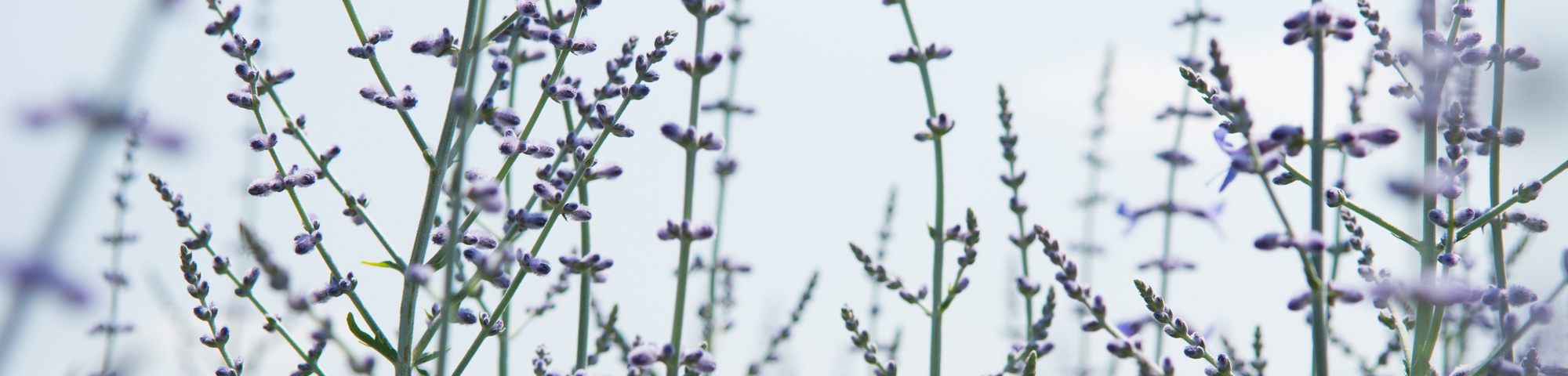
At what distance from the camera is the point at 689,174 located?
163 cm

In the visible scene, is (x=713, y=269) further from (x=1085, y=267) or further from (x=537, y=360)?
(x=1085, y=267)

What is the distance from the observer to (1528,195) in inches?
74.7

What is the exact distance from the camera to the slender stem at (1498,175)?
1.99 meters

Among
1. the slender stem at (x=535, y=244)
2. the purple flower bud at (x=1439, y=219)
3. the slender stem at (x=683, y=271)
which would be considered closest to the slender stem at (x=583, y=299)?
the slender stem at (x=535, y=244)

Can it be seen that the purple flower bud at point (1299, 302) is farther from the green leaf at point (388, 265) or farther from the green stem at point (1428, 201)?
the green leaf at point (388, 265)

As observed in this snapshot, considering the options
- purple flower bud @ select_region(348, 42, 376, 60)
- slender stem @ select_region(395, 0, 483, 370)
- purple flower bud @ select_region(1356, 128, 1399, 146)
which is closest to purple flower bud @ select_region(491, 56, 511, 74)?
slender stem @ select_region(395, 0, 483, 370)

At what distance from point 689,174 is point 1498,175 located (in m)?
1.85

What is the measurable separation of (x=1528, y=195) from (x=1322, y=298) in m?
1.01

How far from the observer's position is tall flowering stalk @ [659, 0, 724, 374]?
5.02ft

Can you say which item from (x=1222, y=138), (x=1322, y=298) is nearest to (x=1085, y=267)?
(x=1222, y=138)

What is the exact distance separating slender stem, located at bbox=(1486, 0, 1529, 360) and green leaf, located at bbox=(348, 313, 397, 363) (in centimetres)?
223

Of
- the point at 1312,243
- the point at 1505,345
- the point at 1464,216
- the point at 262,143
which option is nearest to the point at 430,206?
the point at 262,143

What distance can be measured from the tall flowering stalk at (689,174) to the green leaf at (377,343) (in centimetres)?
63

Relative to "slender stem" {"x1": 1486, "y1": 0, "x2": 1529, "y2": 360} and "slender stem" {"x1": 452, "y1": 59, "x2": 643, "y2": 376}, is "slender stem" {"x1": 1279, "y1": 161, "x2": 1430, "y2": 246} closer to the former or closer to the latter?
"slender stem" {"x1": 1486, "y1": 0, "x2": 1529, "y2": 360}
